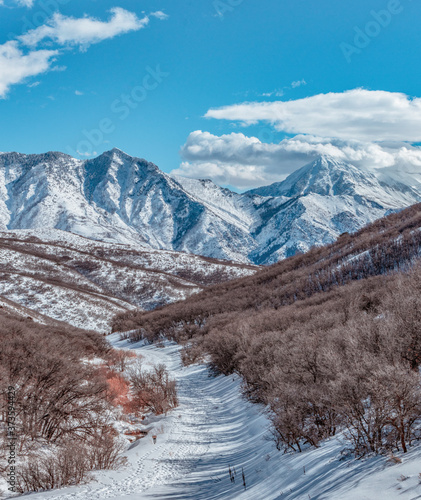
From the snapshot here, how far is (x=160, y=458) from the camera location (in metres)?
12.3

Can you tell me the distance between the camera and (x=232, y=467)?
11.5 meters

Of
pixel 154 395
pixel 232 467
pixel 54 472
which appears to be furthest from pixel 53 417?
pixel 154 395

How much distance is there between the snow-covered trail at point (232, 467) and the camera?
20.7 feet

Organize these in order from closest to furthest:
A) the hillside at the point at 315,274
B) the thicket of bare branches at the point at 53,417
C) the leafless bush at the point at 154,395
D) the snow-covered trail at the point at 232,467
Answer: the snow-covered trail at the point at 232,467, the thicket of bare branches at the point at 53,417, the leafless bush at the point at 154,395, the hillside at the point at 315,274

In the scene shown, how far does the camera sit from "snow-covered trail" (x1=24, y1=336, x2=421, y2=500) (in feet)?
20.7

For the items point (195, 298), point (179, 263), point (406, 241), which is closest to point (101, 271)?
point (179, 263)

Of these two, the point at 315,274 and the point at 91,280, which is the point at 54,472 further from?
the point at 91,280

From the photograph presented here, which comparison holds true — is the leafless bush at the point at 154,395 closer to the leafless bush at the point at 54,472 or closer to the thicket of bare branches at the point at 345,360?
the thicket of bare branches at the point at 345,360

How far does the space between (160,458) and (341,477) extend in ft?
23.3

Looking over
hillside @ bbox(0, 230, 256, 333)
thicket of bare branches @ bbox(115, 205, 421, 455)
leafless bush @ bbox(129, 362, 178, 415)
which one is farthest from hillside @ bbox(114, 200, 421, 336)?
leafless bush @ bbox(129, 362, 178, 415)

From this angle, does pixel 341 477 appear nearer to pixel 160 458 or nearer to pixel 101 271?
pixel 160 458

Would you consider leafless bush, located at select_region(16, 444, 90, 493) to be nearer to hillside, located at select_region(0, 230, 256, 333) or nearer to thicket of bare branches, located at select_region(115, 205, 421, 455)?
thicket of bare branches, located at select_region(115, 205, 421, 455)

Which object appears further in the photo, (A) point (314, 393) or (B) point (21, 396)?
(B) point (21, 396)

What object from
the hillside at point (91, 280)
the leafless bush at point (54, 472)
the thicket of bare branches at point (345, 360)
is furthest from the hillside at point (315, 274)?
the leafless bush at point (54, 472)
